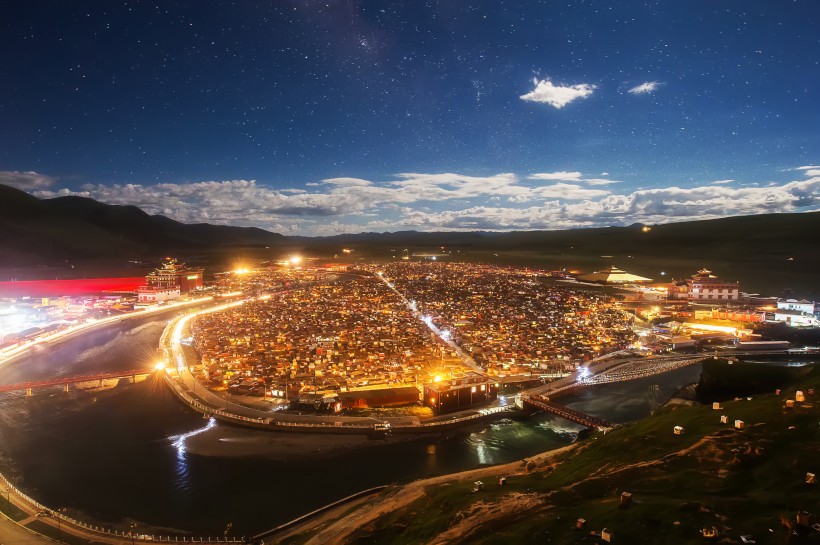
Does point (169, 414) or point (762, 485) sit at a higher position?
point (762, 485)

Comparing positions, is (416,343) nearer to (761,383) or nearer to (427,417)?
(427,417)

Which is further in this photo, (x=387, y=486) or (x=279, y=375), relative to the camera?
(x=279, y=375)

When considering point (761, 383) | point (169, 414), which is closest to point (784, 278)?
point (761, 383)

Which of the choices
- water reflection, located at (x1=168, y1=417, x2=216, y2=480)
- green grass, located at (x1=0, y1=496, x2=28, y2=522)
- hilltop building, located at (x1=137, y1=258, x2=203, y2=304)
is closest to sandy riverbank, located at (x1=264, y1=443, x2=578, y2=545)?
water reflection, located at (x1=168, y1=417, x2=216, y2=480)

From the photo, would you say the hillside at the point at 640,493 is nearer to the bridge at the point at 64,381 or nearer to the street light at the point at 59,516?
the street light at the point at 59,516

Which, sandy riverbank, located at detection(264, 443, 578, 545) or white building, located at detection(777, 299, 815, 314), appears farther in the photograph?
white building, located at detection(777, 299, 815, 314)

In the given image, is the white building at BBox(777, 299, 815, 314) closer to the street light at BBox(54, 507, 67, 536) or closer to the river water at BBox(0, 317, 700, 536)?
the river water at BBox(0, 317, 700, 536)

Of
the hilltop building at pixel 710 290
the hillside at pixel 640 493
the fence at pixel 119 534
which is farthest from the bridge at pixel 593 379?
the hilltop building at pixel 710 290

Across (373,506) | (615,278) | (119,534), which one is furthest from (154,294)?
(615,278)
